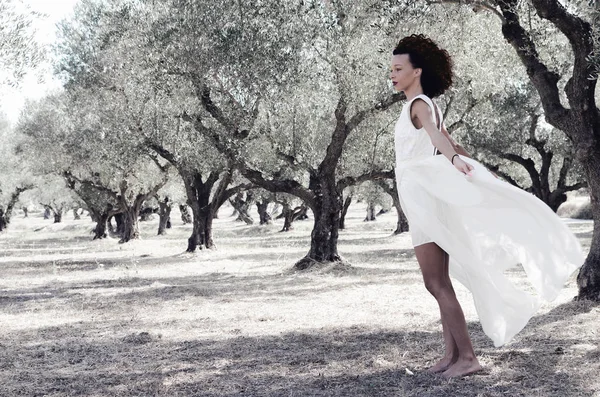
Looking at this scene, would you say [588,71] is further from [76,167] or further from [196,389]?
[76,167]

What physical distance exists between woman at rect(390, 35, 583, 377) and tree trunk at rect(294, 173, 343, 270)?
1256cm

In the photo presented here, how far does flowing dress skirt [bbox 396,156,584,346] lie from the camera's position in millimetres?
4906

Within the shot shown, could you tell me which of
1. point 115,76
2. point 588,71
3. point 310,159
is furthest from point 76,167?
point 588,71

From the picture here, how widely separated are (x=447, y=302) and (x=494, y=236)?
24.7 inches

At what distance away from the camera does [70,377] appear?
19.9ft

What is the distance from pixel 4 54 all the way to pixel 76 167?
19748mm

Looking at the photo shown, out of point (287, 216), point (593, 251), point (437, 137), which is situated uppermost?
point (437, 137)

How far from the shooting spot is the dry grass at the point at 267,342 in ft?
17.5

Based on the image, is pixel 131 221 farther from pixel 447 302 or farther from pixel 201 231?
pixel 447 302

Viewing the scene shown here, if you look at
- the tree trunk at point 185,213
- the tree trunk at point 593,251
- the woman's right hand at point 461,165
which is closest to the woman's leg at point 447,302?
the woman's right hand at point 461,165

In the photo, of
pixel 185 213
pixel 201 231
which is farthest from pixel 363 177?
pixel 185 213

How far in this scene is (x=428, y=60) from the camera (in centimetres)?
531

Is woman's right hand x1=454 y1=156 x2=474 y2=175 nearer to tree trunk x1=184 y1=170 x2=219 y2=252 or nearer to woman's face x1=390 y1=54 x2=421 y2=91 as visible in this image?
woman's face x1=390 y1=54 x2=421 y2=91

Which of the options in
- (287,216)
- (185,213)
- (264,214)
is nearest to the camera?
(287,216)
